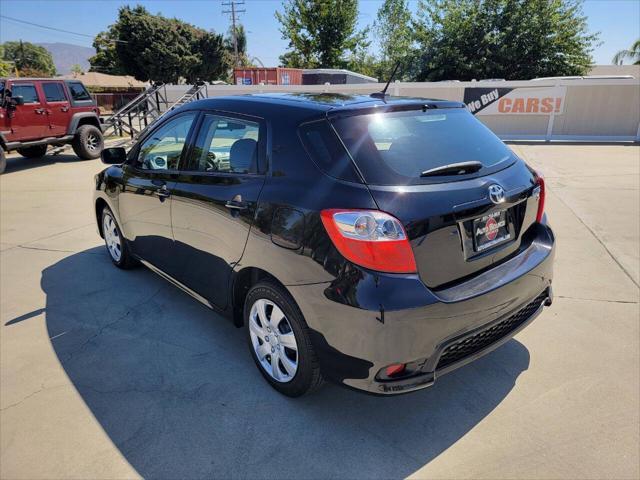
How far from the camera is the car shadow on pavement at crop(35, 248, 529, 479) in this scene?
222 cm

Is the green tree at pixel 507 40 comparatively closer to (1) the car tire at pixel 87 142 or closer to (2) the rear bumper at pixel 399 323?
(1) the car tire at pixel 87 142

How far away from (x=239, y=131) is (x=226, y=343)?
1529 millimetres

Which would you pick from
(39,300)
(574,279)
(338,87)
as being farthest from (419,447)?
(338,87)

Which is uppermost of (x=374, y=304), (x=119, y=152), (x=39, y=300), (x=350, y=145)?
(x=350, y=145)

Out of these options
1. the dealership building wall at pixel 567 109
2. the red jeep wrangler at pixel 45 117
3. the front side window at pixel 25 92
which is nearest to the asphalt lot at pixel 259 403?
the red jeep wrangler at pixel 45 117

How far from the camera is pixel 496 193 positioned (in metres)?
2.34

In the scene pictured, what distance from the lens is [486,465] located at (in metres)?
2.17

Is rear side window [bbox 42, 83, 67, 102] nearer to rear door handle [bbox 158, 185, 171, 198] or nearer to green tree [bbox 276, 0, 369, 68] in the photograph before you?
rear door handle [bbox 158, 185, 171, 198]

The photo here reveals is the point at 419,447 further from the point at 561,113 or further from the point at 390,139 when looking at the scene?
Answer: the point at 561,113

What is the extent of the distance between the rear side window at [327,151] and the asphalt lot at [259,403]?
4.51 ft

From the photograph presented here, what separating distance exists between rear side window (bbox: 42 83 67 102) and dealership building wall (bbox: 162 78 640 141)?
711cm

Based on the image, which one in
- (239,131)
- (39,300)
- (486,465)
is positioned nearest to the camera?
(486,465)

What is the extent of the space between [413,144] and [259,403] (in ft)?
5.69

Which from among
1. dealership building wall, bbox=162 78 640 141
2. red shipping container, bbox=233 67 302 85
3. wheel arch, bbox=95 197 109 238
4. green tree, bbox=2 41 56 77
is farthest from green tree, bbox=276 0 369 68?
green tree, bbox=2 41 56 77
